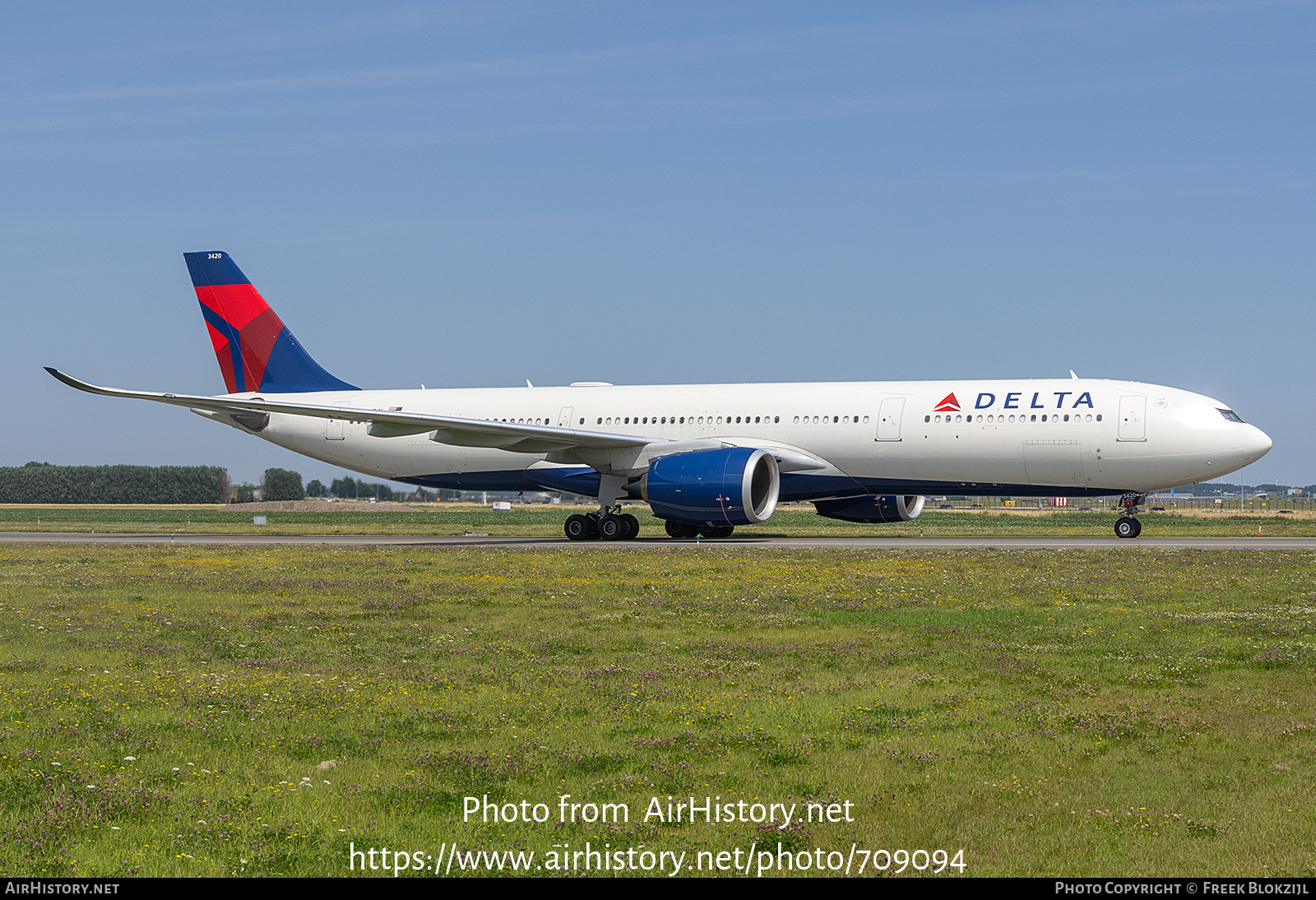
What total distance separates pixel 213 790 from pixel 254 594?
11.1m

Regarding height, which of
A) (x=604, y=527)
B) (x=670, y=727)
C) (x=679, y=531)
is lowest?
(x=670, y=727)

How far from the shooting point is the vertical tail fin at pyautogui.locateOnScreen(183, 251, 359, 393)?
36.2 m

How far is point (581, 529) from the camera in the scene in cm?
3189

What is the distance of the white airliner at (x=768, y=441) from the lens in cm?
2742

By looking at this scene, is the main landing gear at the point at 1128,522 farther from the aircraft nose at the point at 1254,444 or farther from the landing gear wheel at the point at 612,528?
the landing gear wheel at the point at 612,528

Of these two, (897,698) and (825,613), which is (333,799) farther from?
(825,613)

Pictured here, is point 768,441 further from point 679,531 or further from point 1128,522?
point 1128,522

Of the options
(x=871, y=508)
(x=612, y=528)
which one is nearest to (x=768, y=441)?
(x=871, y=508)

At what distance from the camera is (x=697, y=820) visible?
643 cm

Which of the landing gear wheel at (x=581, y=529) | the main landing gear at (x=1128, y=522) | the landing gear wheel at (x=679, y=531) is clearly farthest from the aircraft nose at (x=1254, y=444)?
the landing gear wheel at (x=581, y=529)

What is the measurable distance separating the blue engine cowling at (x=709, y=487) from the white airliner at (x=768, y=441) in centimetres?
4

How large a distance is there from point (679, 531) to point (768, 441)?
4430 mm

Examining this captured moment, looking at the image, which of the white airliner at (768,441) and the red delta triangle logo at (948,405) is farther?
the red delta triangle logo at (948,405)

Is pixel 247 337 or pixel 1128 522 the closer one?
pixel 1128 522
